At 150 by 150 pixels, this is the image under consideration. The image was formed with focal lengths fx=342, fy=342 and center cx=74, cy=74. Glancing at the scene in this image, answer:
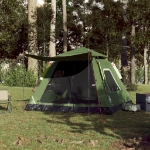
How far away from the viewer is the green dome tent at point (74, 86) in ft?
33.0

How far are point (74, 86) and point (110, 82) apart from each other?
3.81 feet

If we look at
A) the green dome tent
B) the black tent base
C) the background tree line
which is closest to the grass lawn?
the black tent base

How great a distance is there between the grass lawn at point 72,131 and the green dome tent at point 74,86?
48 centimetres

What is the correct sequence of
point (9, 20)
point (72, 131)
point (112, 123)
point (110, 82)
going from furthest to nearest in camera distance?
point (9, 20)
point (110, 82)
point (112, 123)
point (72, 131)

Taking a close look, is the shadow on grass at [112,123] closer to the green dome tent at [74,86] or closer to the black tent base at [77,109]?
the black tent base at [77,109]

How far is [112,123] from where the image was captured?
822 cm

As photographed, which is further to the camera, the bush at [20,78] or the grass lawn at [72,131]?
the bush at [20,78]

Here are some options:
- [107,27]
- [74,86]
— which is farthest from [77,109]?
[107,27]

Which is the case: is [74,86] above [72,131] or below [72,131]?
above

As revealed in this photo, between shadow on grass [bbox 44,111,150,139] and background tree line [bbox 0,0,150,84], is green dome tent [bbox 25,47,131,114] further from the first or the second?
background tree line [bbox 0,0,150,84]

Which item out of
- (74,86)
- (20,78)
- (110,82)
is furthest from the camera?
(20,78)

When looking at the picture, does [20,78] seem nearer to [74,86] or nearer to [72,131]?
[74,86]

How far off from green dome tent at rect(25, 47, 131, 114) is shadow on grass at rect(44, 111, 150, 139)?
1.53 ft

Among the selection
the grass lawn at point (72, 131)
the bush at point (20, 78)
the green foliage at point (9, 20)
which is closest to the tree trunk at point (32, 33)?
the bush at point (20, 78)
